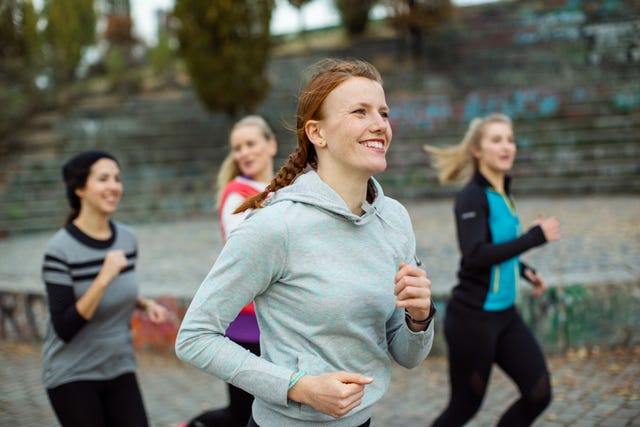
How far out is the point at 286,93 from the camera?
19094 millimetres

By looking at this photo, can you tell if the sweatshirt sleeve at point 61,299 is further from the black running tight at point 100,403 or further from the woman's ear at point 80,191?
the woman's ear at point 80,191

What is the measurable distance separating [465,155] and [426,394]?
7.05 ft

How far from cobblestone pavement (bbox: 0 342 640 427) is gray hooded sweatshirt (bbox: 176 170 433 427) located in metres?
2.87

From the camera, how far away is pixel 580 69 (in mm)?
17375

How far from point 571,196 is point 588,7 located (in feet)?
31.5

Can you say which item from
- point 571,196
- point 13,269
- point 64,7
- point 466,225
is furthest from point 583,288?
point 64,7

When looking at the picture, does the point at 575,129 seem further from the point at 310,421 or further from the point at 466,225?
the point at 310,421

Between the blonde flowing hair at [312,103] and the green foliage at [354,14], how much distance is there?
67.4 feet

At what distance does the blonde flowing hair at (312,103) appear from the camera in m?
2.03

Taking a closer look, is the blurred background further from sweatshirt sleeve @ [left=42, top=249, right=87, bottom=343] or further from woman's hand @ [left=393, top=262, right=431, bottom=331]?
woman's hand @ [left=393, top=262, right=431, bottom=331]

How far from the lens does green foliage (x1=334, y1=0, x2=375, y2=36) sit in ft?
72.5

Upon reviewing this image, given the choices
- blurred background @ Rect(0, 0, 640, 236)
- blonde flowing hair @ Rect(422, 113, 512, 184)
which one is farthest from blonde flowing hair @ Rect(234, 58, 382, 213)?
blurred background @ Rect(0, 0, 640, 236)

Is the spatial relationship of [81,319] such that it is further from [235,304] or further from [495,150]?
[495,150]

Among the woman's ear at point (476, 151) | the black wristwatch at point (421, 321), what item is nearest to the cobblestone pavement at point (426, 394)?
the woman's ear at point (476, 151)
